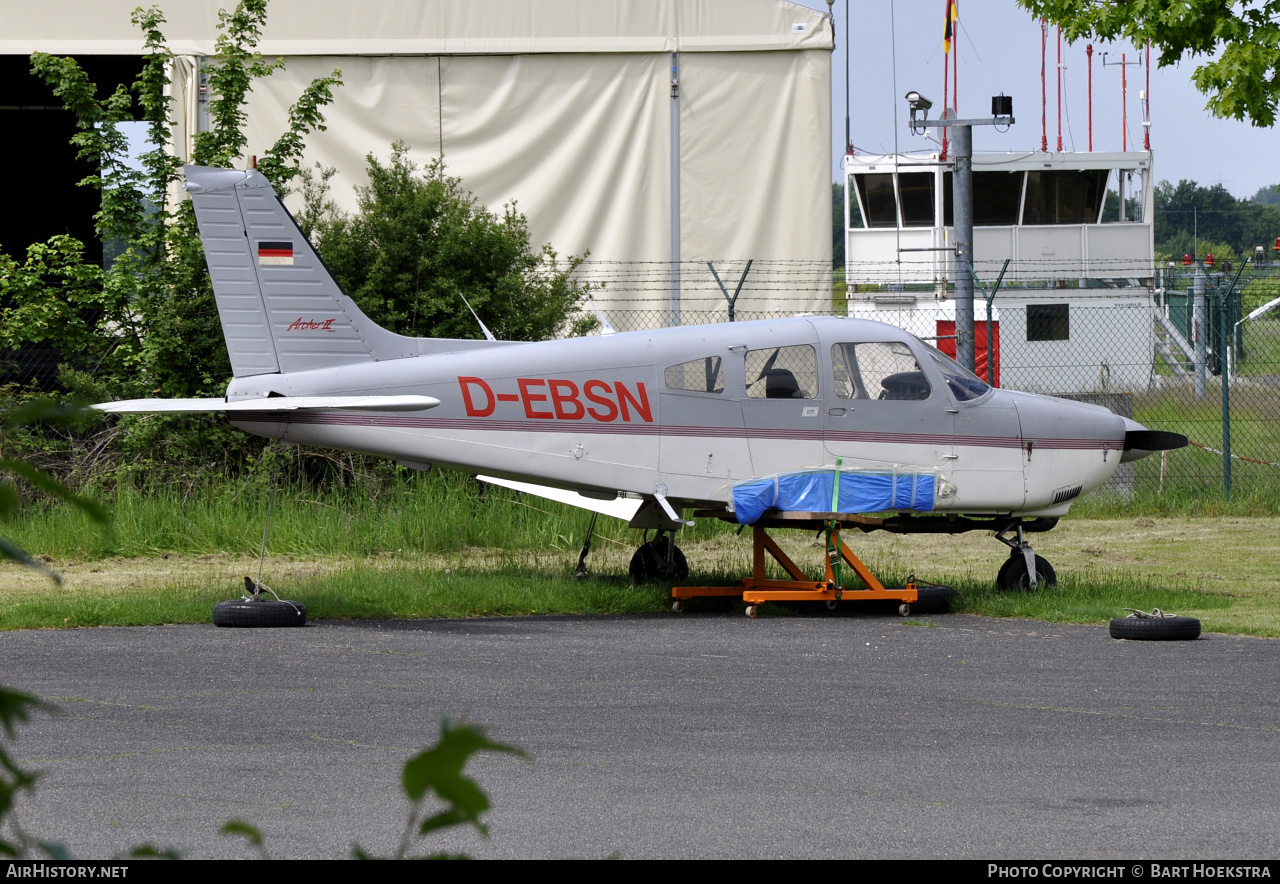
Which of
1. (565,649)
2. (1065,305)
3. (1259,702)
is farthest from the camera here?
(1065,305)

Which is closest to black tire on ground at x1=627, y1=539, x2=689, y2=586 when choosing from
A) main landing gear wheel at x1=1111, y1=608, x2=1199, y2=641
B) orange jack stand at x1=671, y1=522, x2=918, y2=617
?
orange jack stand at x1=671, y1=522, x2=918, y2=617

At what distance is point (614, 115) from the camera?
2102cm

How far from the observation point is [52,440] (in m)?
15.6

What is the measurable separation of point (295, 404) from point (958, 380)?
5.05 m

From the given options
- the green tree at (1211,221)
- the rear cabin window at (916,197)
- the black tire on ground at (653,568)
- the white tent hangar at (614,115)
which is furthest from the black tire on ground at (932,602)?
the green tree at (1211,221)

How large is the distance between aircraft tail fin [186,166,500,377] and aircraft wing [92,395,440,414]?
0.52 metres

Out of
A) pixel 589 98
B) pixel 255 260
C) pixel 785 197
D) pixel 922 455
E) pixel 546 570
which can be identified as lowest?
pixel 546 570

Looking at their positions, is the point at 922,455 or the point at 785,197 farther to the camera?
the point at 785,197

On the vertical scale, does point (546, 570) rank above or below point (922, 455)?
below

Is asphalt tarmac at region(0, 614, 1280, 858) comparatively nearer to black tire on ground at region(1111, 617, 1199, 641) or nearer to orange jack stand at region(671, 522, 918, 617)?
black tire on ground at region(1111, 617, 1199, 641)

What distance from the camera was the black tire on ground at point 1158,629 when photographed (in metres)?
9.24
